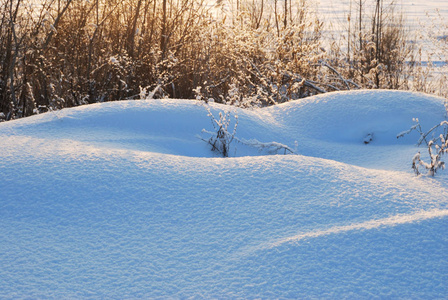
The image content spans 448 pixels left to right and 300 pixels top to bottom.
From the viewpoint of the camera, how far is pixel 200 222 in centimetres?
131

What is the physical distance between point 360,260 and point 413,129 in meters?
1.52

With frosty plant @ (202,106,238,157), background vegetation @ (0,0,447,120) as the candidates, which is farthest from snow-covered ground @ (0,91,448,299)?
background vegetation @ (0,0,447,120)

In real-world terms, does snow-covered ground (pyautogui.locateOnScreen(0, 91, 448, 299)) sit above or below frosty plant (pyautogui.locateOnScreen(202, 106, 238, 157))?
below

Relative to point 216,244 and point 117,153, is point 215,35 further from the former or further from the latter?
point 216,244

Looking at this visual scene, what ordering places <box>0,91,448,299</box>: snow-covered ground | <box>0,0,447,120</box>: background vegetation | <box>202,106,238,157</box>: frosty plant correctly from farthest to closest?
1. <box>0,0,447,120</box>: background vegetation
2. <box>202,106,238,157</box>: frosty plant
3. <box>0,91,448,299</box>: snow-covered ground

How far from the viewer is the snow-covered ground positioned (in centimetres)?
105

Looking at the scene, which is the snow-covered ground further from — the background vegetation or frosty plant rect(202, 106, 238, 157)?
the background vegetation

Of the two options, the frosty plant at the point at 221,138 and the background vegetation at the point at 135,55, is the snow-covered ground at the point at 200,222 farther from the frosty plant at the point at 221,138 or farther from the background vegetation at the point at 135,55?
the background vegetation at the point at 135,55

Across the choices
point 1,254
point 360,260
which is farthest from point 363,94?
point 1,254

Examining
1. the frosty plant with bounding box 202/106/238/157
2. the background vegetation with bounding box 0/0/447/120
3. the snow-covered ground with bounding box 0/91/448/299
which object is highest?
the background vegetation with bounding box 0/0/447/120

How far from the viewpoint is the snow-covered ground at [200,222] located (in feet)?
3.45

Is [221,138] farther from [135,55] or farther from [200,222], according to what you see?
[135,55]

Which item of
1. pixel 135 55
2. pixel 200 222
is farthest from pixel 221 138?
pixel 135 55

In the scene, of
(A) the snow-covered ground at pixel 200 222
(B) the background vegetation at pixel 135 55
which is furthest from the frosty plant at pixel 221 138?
(B) the background vegetation at pixel 135 55
